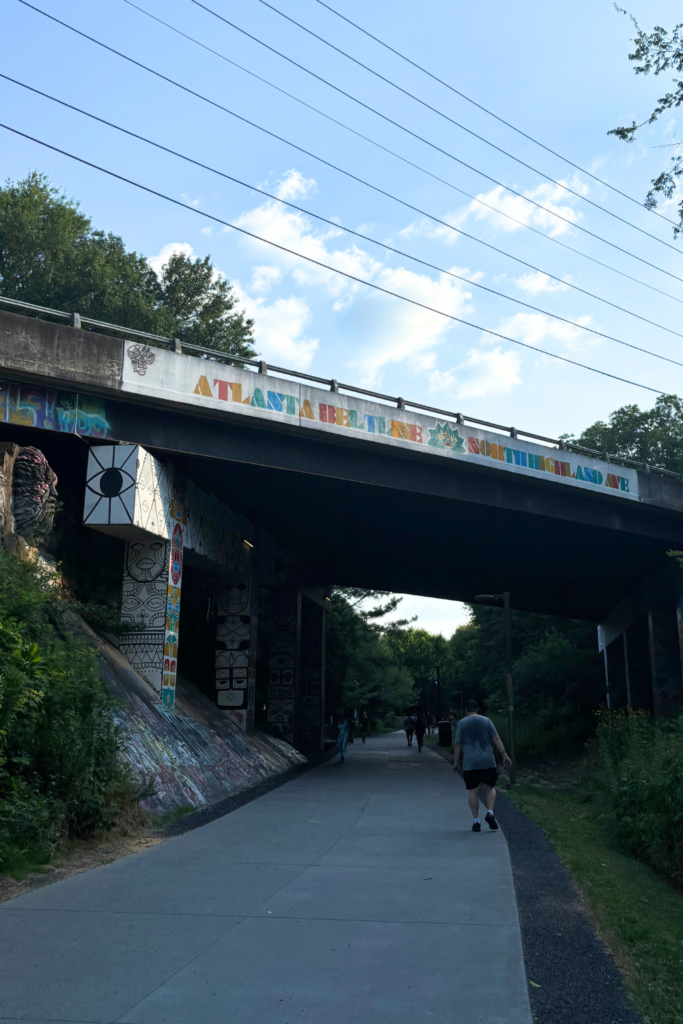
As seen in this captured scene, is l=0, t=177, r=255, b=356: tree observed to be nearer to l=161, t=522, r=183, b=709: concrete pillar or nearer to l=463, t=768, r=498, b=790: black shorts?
l=161, t=522, r=183, b=709: concrete pillar

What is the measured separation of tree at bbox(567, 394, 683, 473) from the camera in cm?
4606

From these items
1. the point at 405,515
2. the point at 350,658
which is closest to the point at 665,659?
the point at 405,515

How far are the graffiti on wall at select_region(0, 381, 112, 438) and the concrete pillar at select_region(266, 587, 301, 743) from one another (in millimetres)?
15211

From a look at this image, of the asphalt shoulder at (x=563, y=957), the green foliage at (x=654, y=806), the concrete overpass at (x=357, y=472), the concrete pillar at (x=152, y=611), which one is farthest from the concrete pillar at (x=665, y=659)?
the asphalt shoulder at (x=563, y=957)

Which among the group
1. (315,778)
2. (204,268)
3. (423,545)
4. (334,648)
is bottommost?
(315,778)

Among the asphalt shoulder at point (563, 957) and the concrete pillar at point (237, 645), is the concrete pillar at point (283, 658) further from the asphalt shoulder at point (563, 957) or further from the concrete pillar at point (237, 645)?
the asphalt shoulder at point (563, 957)

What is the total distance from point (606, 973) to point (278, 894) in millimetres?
3025

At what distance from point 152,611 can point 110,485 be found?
114 inches

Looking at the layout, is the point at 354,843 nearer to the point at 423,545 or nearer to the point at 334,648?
the point at 423,545

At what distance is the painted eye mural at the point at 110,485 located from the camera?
660 inches

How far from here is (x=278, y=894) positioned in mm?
7133

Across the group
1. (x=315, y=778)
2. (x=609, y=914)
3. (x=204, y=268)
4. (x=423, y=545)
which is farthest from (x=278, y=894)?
(x=204, y=268)

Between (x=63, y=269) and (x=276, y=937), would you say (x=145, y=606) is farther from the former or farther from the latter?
(x=63, y=269)

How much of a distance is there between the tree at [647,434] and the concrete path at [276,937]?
39.9 m
